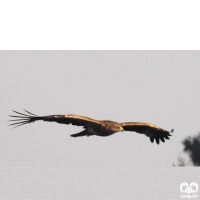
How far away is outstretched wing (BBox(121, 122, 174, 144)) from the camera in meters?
16.7

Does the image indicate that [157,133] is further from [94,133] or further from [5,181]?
[5,181]

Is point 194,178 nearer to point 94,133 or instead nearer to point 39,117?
point 94,133

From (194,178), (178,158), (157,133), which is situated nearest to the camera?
(157,133)

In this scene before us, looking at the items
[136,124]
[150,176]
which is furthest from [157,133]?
[150,176]

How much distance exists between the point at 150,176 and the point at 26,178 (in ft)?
24.7

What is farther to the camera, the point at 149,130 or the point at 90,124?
the point at 149,130

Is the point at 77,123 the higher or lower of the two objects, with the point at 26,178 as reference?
higher

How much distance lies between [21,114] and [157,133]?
6.62 meters

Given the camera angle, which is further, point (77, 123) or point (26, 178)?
point (26, 178)

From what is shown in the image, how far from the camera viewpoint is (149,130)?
1814 centimetres

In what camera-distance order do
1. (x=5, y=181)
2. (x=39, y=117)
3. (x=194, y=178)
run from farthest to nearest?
(x=5, y=181) → (x=194, y=178) → (x=39, y=117)

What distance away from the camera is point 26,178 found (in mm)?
24062

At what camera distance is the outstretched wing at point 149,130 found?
1666 centimetres

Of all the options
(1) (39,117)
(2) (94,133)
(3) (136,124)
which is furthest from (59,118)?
(3) (136,124)
